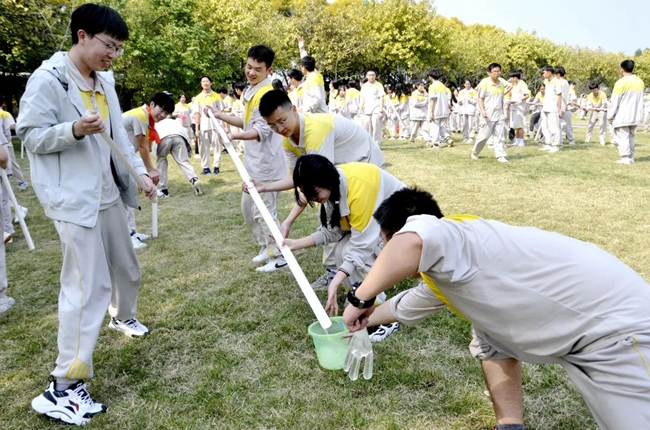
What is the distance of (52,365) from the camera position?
3.05 meters

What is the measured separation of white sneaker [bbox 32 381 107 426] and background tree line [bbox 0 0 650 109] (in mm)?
13435

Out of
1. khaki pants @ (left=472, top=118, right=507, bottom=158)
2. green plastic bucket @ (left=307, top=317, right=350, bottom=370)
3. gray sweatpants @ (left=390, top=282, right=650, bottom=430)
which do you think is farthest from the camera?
khaki pants @ (left=472, top=118, right=507, bottom=158)

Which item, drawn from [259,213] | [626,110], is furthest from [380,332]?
[626,110]

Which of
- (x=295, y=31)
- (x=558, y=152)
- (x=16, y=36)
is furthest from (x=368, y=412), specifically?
(x=295, y=31)

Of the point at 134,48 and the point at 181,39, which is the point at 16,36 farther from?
the point at 181,39

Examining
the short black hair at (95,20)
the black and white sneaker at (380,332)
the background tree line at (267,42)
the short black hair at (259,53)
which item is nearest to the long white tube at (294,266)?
the black and white sneaker at (380,332)

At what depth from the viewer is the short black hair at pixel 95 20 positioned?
235 centimetres

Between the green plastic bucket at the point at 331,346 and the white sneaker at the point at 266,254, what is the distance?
1904 mm

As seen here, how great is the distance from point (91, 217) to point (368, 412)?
1.87 m

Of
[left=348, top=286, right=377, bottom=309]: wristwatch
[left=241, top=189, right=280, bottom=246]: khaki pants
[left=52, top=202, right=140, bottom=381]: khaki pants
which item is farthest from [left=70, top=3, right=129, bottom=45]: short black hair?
[left=241, top=189, right=280, bottom=246]: khaki pants

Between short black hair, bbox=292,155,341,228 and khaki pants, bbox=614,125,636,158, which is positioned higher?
Answer: short black hair, bbox=292,155,341,228

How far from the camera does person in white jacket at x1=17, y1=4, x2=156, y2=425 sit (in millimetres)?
2328

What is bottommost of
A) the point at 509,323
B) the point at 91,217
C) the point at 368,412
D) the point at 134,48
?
the point at 368,412

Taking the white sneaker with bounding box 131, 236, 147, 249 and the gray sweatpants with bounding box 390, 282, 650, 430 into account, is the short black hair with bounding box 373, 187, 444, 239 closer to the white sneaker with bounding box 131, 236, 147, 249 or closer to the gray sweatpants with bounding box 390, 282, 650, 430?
the gray sweatpants with bounding box 390, 282, 650, 430
